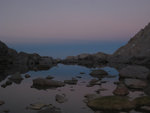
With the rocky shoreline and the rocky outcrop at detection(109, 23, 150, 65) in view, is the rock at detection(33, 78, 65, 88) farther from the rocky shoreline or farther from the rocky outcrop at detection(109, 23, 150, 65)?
the rocky outcrop at detection(109, 23, 150, 65)

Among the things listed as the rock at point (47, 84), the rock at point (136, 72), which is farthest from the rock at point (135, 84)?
the rock at point (47, 84)

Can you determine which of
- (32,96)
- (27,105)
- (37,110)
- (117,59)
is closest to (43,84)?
(32,96)

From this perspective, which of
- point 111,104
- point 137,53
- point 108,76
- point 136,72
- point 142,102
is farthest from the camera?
point 137,53

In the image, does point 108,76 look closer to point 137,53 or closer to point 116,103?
point 116,103

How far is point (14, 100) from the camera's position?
35.8 feet

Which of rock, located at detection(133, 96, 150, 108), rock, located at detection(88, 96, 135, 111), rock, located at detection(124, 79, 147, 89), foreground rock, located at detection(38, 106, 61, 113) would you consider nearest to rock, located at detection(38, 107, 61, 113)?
foreground rock, located at detection(38, 106, 61, 113)

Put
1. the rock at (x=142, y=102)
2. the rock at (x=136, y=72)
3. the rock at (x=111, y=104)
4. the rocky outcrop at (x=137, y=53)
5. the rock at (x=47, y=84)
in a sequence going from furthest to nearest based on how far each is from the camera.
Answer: the rocky outcrop at (x=137, y=53)
the rock at (x=136, y=72)
the rock at (x=47, y=84)
the rock at (x=142, y=102)
the rock at (x=111, y=104)

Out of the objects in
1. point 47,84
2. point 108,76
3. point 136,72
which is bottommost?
point 47,84

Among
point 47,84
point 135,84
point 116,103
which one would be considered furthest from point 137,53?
point 116,103

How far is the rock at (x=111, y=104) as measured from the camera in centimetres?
897

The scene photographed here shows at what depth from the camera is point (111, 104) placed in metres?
9.12

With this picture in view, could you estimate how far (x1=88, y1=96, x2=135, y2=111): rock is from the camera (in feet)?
29.4

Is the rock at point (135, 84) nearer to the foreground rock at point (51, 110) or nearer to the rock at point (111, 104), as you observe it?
the rock at point (111, 104)

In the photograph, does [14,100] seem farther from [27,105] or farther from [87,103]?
[87,103]
